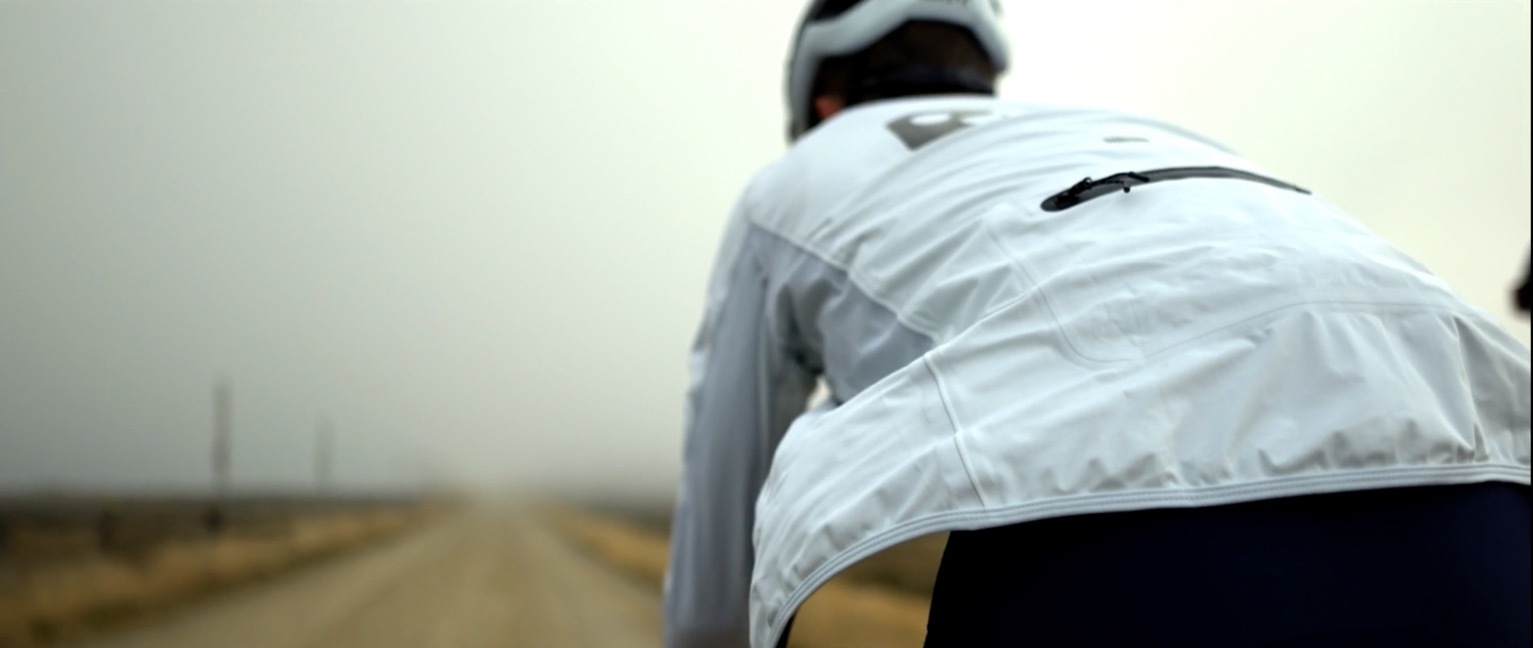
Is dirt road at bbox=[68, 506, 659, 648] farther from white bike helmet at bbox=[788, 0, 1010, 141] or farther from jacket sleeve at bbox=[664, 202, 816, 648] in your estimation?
jacket sleeve at bbox=[664, 202, 816, 648]

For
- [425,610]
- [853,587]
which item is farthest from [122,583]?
[853,587]

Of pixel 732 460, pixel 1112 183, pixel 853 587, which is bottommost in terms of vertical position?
pixel 853 587

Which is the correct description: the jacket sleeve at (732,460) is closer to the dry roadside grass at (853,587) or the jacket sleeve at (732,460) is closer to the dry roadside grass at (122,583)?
the dry roadside grass at (853,587)

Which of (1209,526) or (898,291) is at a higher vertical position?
(898,291)

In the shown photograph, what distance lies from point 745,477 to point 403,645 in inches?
387

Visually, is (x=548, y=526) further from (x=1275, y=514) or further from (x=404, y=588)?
(x=1275, y=514)

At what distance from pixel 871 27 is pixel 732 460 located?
0.69m

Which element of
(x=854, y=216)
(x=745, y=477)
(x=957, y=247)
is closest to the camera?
(x=957, y=247)

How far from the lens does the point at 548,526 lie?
47.6m

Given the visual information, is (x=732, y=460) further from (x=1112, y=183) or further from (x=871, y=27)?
(x=871, y=27)

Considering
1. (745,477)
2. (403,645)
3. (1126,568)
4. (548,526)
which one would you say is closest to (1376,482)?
(1126,568)

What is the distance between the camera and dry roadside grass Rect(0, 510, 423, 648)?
39.8ft

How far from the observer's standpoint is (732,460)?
A: 4.21 ft

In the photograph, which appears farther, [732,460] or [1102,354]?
[732,460]
